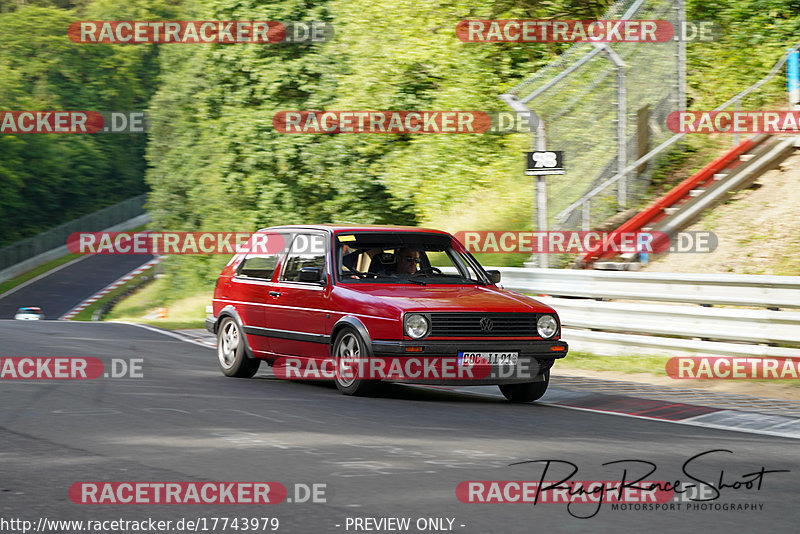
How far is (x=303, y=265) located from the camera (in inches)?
488

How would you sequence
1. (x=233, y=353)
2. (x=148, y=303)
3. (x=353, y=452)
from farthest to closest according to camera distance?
(x=148, y=303) < (x=233, y=353) < (x=353, y=452)

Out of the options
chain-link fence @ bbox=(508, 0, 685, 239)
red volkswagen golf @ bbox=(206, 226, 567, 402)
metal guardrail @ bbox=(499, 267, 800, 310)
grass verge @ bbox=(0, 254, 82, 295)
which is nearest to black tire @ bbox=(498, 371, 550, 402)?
red volkswagen golf @ bbox=(206, 226, 567, 402)

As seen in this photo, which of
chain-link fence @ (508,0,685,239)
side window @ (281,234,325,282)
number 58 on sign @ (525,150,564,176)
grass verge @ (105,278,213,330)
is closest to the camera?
side window @ (281,234,325,282)

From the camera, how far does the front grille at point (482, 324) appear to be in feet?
34.9

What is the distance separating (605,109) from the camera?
1892 centimetres

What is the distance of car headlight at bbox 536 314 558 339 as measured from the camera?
11031 mm

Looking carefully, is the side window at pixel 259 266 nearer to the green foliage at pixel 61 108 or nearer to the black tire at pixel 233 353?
the black tire at pixel 233 353

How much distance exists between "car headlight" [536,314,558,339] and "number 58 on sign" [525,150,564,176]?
5178mm

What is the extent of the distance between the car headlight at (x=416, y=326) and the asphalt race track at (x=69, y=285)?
159 ft

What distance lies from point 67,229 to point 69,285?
11.9m

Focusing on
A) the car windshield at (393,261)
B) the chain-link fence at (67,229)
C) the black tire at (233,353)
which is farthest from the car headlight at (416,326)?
the chain-link fence at (67,229)

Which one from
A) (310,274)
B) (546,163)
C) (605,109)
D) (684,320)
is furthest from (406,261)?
(605,109)

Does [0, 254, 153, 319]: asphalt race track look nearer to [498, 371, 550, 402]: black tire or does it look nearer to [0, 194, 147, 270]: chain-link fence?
[0, 194, 147, 270]: chain-link fence

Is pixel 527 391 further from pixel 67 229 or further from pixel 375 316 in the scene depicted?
pixel 67 229
